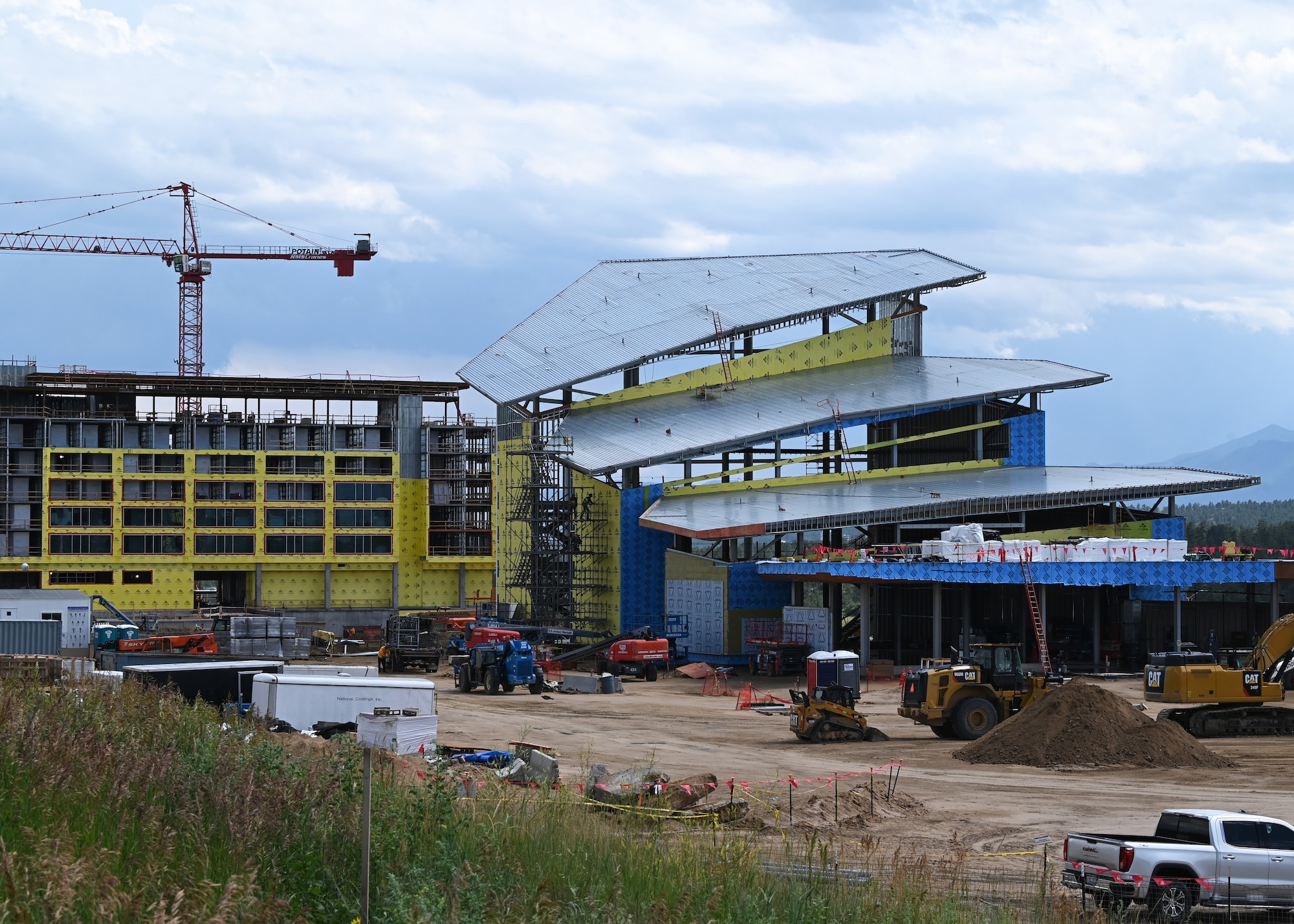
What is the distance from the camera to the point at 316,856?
12133mm

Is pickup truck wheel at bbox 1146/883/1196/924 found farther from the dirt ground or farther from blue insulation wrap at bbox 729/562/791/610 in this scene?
blue insulation wrap at bbox 729/562/791/610

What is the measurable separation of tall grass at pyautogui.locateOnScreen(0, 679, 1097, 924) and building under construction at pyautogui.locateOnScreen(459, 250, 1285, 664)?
148ft

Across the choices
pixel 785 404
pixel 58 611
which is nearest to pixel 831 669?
pixel 785 404

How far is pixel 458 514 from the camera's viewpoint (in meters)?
111

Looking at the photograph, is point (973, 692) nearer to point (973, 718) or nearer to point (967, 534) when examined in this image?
point (973, 718)

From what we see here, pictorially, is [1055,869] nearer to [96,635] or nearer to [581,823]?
[581,823]

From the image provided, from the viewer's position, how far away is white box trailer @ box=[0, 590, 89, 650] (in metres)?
74.7

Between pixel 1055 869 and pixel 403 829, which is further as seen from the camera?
pixel 1055 869

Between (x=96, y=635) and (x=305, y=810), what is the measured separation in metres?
63.9

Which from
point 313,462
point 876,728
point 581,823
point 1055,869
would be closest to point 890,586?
point 876,728

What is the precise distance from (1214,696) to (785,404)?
44.0 meters

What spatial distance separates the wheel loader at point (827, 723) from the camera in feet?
127

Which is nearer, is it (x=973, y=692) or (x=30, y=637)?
(x=973, y=692)

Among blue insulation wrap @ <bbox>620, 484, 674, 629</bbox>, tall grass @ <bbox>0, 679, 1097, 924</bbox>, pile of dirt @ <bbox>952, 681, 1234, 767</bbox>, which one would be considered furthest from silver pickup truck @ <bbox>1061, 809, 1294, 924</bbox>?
blue insulation wrap @ <bbox>620, 484, 674, 629</bbox>
